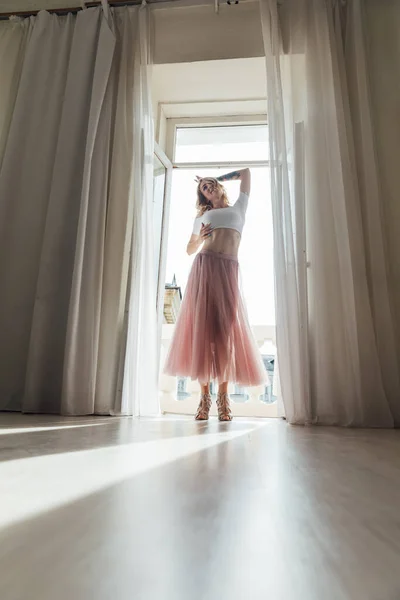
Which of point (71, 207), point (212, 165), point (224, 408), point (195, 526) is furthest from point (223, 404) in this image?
point (212, 165)

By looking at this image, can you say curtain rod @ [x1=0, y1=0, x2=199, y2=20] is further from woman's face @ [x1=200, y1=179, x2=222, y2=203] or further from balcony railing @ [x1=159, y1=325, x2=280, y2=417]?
balcony railing @ [x1=159, y1=325, x2=280, y2=417]

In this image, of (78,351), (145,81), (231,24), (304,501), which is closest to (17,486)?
(304,501)

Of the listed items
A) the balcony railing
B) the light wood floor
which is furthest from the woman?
the light wood floor

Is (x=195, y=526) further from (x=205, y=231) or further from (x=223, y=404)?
(x=205, y=231)

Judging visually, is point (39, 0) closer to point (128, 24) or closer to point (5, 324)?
point (128, 24)

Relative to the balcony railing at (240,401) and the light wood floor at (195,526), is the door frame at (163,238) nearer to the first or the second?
the balcony railing at (240,401)

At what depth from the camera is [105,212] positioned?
2.09 metres

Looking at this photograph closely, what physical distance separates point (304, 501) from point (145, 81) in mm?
2270

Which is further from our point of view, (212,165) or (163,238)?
(212,165)

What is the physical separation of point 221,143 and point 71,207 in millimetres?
1431

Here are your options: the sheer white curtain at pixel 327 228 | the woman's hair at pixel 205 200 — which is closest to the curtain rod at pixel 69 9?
the sheer white curtain at pixel 327 228

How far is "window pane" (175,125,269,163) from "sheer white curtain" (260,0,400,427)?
2.77 ft

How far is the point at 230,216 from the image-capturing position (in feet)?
7.26

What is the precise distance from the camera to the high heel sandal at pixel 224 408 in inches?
75.0
